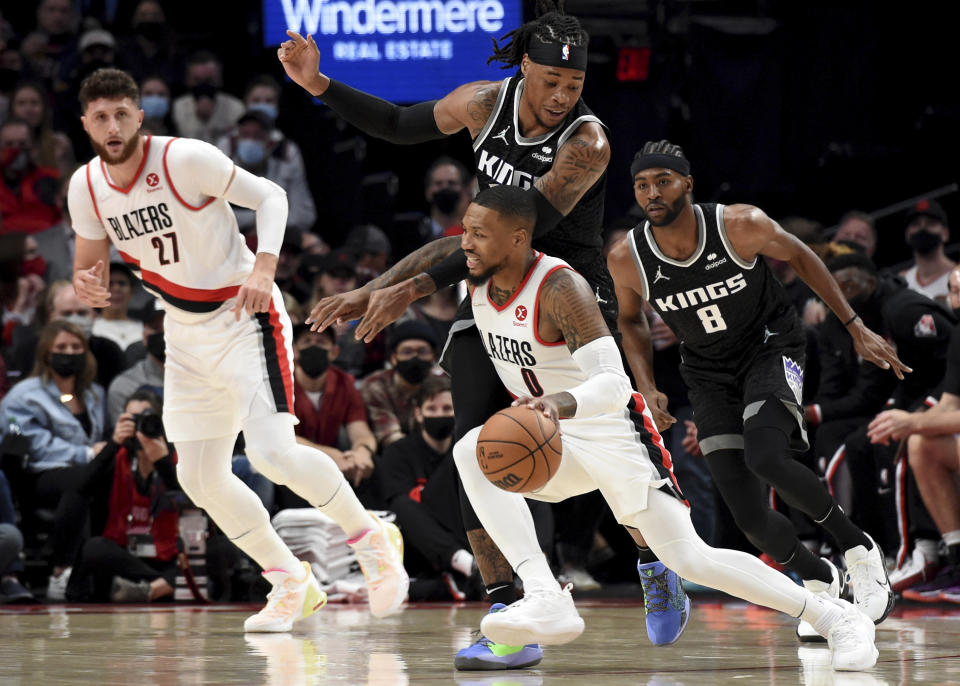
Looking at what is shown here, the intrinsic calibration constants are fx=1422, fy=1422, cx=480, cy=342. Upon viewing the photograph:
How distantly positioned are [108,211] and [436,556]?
112 inches

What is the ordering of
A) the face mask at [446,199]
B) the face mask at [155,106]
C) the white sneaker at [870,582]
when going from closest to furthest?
the white sneaker at [870,582] → the face mask at [446,199] → the face mask at [155,106]

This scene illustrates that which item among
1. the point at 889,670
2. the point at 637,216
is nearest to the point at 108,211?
the point at 889,670

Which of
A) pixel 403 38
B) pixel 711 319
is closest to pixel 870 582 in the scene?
pixel 711 319

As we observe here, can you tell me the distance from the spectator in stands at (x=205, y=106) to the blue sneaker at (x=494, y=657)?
7.48 meters

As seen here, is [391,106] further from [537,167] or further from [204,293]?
[204,293]

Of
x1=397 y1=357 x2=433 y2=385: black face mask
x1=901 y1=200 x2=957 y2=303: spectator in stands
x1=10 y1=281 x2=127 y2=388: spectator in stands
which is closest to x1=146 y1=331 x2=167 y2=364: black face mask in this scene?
x1=10 y1=281 x2=127 y2=388: spectator in stands

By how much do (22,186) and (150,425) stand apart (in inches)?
147

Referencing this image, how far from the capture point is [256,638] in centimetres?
555

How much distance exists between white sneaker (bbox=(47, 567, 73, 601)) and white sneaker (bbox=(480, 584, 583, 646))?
4199 millimetres

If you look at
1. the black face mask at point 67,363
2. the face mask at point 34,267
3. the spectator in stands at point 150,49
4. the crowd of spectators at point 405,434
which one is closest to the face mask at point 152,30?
the spectator in stands at point 150,49

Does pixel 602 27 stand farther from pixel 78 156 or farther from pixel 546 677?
pixel 546 677

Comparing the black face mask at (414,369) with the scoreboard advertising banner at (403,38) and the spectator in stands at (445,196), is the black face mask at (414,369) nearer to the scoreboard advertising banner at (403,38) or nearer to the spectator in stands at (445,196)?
the spectator in stands at (445,196)

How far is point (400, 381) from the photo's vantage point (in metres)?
8.54

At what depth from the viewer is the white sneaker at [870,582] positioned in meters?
5.50
